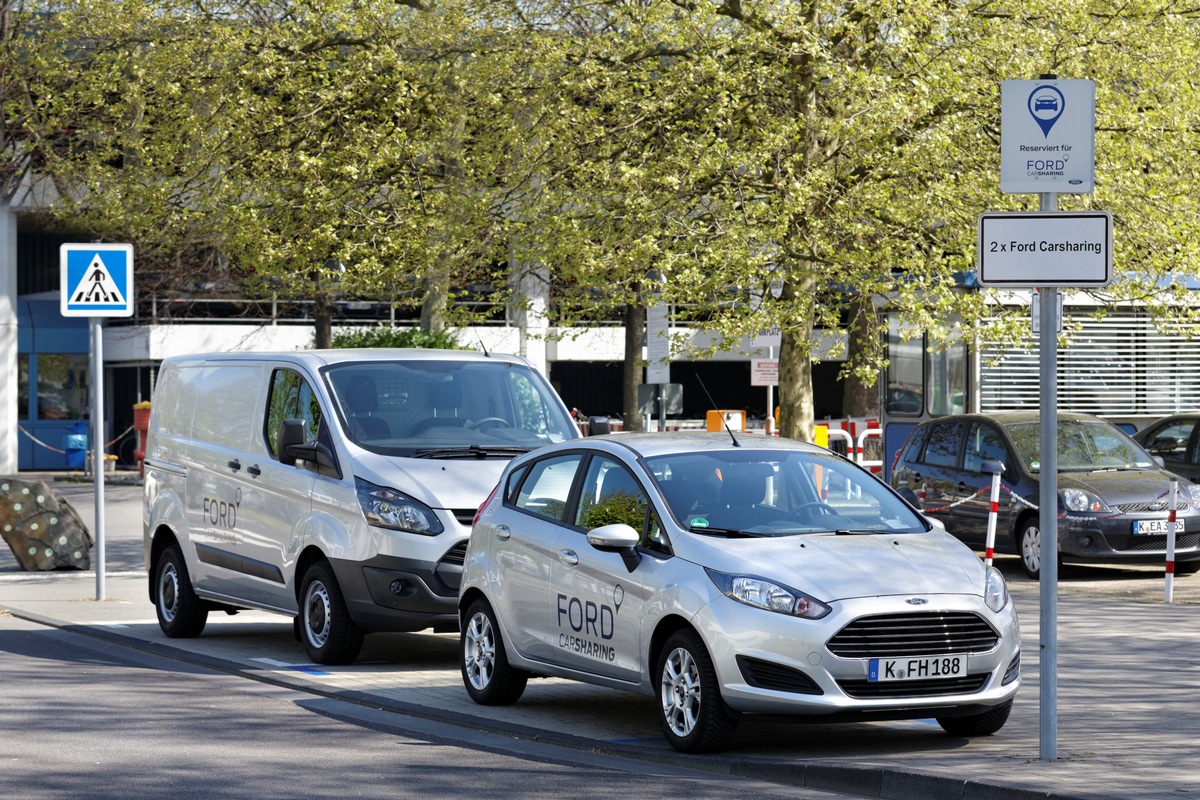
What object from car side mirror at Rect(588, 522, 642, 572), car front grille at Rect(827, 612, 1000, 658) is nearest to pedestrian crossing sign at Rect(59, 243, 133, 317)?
car side mirror at Rect(588, 522, 642, 572)

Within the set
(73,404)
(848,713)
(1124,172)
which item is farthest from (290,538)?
(73,404)

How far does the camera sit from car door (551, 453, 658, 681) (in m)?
9.55

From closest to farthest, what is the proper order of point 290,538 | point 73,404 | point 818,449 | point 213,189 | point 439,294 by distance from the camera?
point 818,449, point 290,538, point 213,189, point 439,294, point 73,404

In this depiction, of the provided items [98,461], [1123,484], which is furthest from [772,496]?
[1123,484]

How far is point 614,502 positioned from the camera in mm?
9992

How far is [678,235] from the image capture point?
62.5 feet

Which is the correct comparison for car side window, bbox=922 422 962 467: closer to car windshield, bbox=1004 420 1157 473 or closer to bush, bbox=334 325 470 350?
car windshield, bbox=1004 420 1157 473

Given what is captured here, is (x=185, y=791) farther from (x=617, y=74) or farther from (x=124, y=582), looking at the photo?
(x=617, y=74)

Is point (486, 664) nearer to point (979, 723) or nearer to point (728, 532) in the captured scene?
point (728, 532)

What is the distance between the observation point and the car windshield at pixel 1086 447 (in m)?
19.3

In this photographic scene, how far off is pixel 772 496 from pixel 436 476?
3210mm

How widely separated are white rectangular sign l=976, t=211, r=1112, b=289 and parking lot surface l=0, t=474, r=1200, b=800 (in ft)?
6.66

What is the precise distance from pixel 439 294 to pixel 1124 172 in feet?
33.1

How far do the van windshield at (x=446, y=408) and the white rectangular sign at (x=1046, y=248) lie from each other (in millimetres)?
5055
